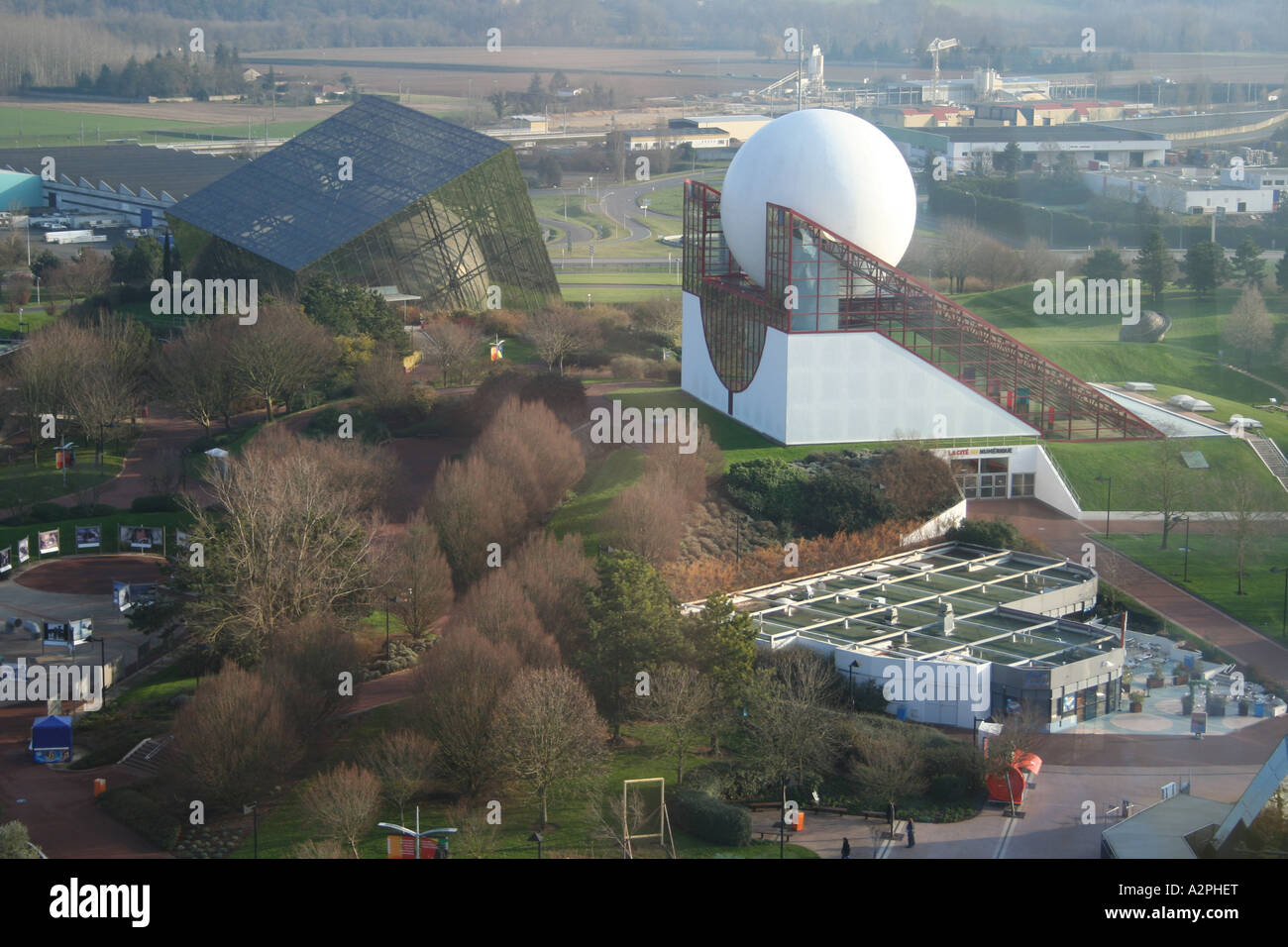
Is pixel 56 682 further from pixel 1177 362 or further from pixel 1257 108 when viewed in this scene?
pixel 1257 108

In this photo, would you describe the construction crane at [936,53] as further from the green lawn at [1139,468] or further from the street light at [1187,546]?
the street light at [1187,546]

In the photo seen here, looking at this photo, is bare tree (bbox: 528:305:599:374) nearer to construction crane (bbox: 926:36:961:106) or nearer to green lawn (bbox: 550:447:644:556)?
green lawn (bbox: 550:447:644:556)

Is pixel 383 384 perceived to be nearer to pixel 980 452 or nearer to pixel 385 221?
pixel 385 221

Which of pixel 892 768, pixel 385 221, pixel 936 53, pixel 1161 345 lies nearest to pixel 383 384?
pixel 385 221

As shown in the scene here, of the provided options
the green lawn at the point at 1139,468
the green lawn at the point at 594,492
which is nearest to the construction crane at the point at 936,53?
the green lawn at the point at 1139,468

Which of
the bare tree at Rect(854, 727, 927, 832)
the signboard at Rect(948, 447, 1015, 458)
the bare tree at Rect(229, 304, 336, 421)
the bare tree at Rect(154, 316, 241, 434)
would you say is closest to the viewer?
the bare tree at Rect(854, 727, 927, 832)

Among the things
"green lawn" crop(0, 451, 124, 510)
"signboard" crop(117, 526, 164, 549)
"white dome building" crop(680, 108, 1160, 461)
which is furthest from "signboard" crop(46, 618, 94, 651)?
"white dome building" crop(680, 108, 1160, 461)
